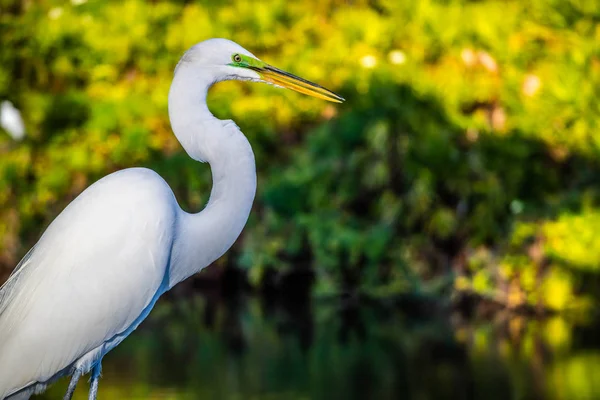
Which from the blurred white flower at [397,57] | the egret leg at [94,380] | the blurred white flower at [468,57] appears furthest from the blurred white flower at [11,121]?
the egret leg at [94,380]

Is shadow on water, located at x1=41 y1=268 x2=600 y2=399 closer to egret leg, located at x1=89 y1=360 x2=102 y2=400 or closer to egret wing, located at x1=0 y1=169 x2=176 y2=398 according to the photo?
egret leg, located at x1=89 y1=360 x2=102 y2=400

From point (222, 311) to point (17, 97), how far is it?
321 cm

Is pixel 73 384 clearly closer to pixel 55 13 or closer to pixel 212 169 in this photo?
pixel 212 169

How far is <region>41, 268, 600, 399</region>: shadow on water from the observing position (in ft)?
22.3

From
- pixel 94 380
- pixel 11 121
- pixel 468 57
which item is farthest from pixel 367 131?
pixel 94 380

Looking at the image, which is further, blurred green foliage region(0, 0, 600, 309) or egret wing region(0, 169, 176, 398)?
blurred green foliage region(0, 0, 600, 309)

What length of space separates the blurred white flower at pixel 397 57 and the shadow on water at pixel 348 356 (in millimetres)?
2210

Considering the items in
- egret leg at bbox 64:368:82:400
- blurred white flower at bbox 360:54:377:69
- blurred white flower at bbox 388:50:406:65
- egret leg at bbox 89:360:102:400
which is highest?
egret leg at bbox 64:368:82:400

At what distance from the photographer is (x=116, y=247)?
11.6 feet

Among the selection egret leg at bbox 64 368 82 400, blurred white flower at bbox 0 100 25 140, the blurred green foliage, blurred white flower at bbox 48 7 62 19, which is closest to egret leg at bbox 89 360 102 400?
egret leg at bbox 64 368 82 400

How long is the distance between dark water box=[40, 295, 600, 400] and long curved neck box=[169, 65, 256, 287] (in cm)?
310

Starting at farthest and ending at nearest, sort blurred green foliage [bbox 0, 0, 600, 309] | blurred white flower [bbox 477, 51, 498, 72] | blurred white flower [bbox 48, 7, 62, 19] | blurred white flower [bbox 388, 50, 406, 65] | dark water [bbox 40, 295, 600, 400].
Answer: blurred white flower [bbox 48, 7, 62, 19]
blurred white flower [bbox 388, 50, 406, 65]
blurred white flower [bbox 477, 51, 498, 72]
blurred green foliage [bbox 0, 0, 600, 309]
dark water [bbox 40, 295, 600, 400]

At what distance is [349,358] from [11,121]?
4.65 m

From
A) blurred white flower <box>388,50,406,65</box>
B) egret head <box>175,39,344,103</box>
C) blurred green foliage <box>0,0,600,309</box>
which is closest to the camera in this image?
egret head <box>175,39,344,103</box>
